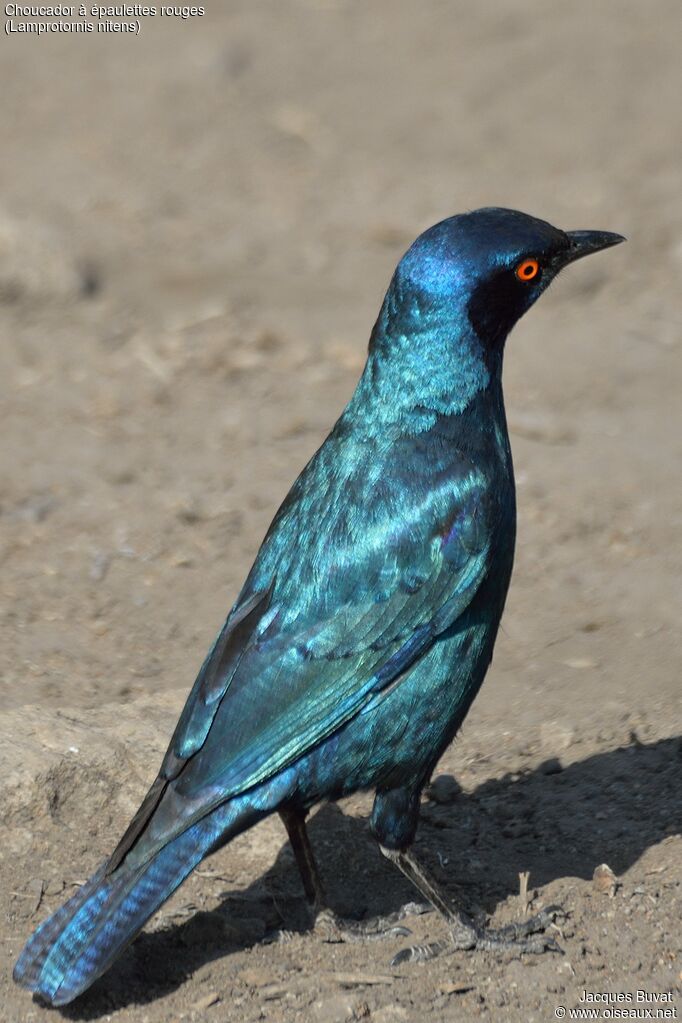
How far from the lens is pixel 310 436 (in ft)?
25.7

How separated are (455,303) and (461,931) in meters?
1.78

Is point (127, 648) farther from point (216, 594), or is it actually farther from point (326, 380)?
point (326, 380)

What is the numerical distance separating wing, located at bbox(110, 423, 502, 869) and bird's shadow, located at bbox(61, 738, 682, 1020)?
514 mm

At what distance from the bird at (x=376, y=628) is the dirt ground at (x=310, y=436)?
1.06 feet

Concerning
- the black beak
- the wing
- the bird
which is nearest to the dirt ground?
the bird

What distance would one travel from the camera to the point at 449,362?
4547 millimetres

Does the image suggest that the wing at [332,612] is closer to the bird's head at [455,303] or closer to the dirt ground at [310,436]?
the bird's head at [455,303]

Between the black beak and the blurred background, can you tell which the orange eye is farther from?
the blurred background

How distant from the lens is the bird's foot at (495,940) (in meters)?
4.46

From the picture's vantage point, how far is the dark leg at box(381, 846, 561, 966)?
4.48 metres

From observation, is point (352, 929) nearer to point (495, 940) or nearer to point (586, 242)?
point (495, 940)

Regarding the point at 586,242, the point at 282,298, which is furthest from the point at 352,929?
the point at 282,298

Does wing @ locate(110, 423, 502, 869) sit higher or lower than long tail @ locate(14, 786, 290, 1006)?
higher

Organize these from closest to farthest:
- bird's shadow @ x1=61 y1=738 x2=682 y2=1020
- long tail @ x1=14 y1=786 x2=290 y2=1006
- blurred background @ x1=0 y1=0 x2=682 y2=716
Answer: long tail @ x1=14 y1=786 x2=290 y2=1006 < bird's shadow @ x1=61 y1=738 x2=682 y2=1020 < blurred background @ x1=0 y1=0 x2=682 y2=716
